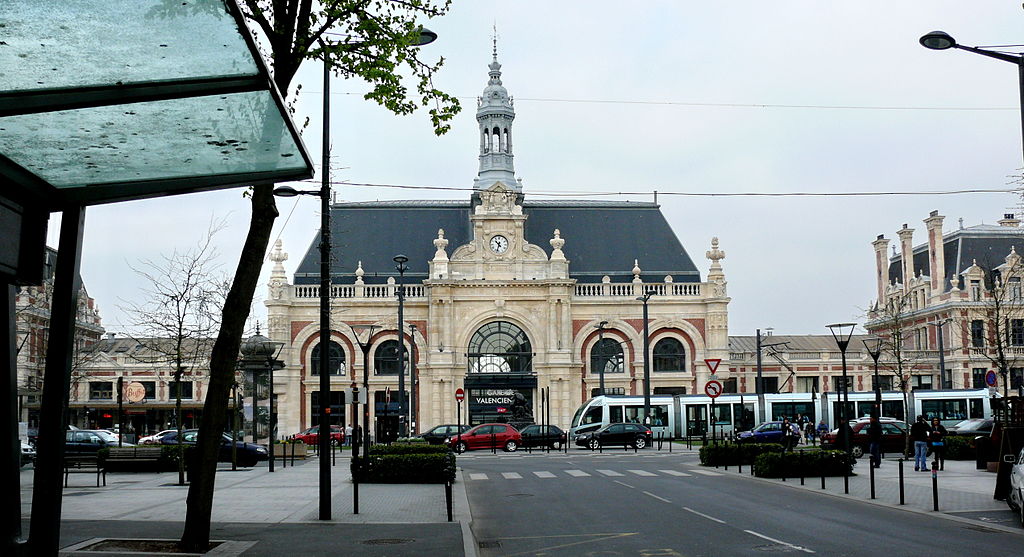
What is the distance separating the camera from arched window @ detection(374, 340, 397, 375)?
67500mm

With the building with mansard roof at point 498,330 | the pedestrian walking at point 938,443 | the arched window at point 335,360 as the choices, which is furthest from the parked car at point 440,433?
the pedestrian walking at point 938,443

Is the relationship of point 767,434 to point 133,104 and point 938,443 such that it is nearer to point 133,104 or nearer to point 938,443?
point 938,443

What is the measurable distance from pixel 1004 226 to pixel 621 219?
29.4m

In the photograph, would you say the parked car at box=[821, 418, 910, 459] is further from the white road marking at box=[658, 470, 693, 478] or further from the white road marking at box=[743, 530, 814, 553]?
the white road marking at box=[743, 530, 814, 553]

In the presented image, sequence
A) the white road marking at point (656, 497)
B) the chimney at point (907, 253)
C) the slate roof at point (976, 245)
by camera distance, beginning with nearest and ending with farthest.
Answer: the white road marking at point (656, 497) → the slate roof at point (976, 245) → the chimney at point (907, 253)

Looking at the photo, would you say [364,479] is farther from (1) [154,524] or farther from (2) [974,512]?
(2) [974,512]

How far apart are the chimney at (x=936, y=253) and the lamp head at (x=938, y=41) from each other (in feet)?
201

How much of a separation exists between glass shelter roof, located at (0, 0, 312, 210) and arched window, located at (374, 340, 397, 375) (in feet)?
193

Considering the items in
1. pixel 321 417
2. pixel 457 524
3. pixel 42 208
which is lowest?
pixel 457 524

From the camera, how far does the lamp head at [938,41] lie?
17.2 meters

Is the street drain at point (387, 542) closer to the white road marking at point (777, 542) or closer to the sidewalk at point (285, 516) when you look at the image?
the sidewalk at point (285, 516)

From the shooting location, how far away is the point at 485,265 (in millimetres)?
67938

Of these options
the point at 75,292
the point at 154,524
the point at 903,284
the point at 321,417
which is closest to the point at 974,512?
the point at 321,417

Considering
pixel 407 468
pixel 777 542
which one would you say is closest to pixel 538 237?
pixel 407 468
